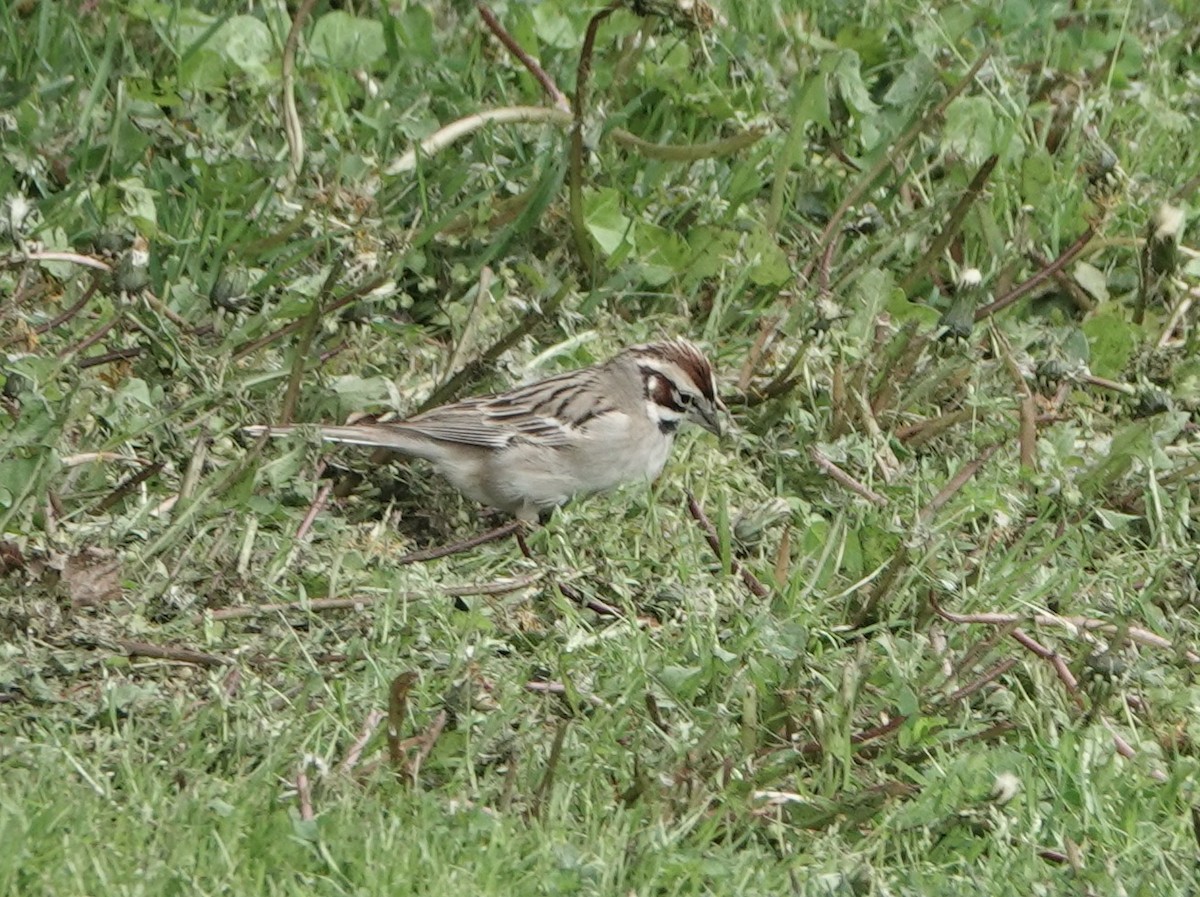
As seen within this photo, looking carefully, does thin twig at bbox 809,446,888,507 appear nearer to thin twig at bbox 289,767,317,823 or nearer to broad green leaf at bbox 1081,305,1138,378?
broad green leaf at bbox 1081,305,1138,378

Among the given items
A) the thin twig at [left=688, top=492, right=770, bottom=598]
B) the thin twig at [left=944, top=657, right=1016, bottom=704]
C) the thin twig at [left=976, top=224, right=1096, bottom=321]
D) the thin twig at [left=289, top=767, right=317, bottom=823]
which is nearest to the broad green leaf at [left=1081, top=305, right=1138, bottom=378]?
the thin twig at [left=976, top=224, right=1096, bottom=321]

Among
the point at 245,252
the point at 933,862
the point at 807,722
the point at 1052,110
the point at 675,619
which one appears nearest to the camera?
the point at 933,862

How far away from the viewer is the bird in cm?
583

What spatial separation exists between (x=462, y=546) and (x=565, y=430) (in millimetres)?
544

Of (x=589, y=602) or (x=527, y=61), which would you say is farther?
(x=527, y=61)

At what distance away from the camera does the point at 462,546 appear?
18.3 feet

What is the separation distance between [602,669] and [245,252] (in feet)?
6.51

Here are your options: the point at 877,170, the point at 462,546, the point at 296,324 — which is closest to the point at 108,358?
the point at 296,324

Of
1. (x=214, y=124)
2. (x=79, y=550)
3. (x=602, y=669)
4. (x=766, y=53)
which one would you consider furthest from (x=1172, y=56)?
(x=79, y=550)

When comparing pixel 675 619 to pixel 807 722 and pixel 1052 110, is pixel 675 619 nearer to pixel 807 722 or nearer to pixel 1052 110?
pixel 807 722

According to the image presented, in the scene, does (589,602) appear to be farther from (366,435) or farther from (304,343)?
(304,343)

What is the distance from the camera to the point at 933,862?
14.8 ft

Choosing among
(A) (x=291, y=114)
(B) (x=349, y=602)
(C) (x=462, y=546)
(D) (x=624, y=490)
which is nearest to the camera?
(B) (x=349, y=602)

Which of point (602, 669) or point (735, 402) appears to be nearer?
point (602, 669)
